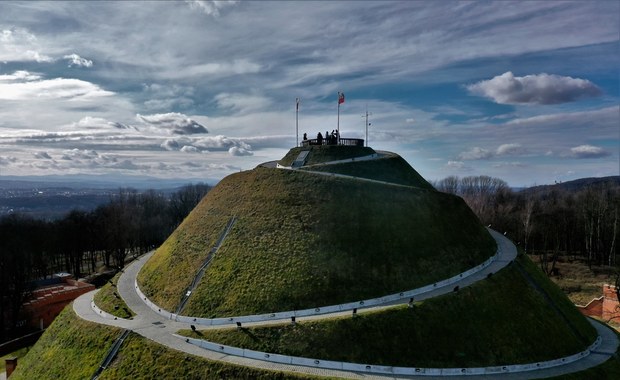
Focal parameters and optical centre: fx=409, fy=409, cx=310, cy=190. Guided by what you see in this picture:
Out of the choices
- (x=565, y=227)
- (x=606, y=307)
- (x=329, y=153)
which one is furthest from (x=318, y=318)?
(x=565, y=227)

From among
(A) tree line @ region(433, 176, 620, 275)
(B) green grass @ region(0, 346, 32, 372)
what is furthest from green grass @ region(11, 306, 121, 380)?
(A) tree line @ region(433, 176, 620, 275)

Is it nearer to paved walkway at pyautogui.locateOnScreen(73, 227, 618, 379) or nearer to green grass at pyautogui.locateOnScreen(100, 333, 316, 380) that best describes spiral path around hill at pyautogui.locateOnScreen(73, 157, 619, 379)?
paved walkway at pyautogui.locateOnScreen(73, 227, 618, 379)

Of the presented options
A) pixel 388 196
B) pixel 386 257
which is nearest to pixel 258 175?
pixel 388 196

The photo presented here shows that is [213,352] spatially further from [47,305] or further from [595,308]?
[595,308]

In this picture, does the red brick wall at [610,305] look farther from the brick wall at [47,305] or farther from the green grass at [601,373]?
the brick wall at [47,305]

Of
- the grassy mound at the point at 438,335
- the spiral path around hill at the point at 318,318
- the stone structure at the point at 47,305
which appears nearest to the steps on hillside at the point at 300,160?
the spiral path around hill at the point at 318,318

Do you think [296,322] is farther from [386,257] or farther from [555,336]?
[555,336]
